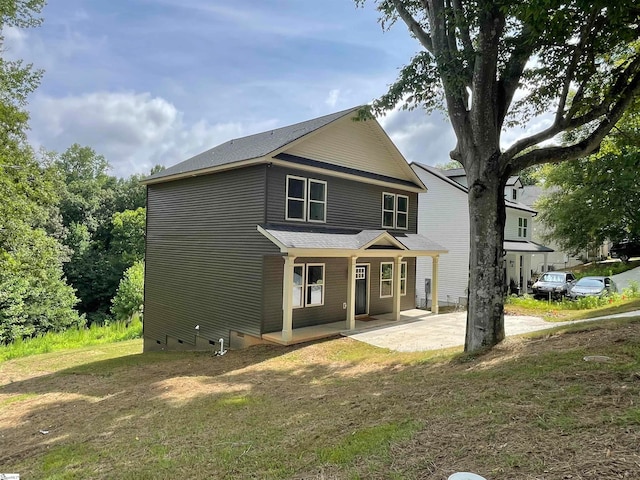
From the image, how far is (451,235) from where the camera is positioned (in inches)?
912

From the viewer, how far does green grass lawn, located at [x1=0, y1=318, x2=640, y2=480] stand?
328cm

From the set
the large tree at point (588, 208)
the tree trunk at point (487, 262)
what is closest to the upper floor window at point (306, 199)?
the tree trunk at point (487, 262)

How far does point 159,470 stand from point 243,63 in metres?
16.0

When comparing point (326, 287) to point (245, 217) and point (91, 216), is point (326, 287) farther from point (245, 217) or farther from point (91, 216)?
point (91, 216)

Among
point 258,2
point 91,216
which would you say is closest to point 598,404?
point 258,2

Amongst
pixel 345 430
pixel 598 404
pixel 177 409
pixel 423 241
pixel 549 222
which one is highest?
pixel 549 222

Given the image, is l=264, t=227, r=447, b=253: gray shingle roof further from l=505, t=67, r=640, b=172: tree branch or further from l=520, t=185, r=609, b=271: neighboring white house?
l=520, t=185, r=609, b=271: neighboring white house

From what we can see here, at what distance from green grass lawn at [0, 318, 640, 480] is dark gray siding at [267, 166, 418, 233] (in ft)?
18.1

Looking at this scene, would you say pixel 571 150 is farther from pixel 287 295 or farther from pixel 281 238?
pixel 287 295

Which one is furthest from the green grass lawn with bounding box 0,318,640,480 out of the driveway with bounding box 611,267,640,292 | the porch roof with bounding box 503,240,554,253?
the driveway with bounding box 611,267,640,292

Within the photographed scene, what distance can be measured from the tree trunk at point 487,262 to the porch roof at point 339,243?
17.3ft

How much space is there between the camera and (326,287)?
14.7m

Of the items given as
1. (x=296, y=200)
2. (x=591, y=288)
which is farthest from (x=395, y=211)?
(x=591, y=288)

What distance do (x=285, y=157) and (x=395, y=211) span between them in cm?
659
